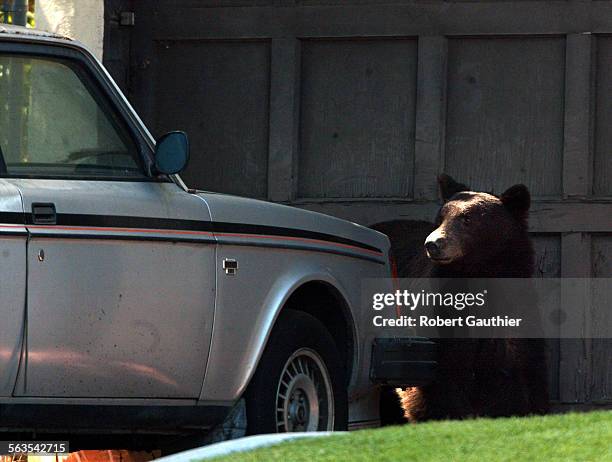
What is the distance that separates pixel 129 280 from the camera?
607cm

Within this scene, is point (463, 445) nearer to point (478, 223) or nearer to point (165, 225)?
point (165, 225)

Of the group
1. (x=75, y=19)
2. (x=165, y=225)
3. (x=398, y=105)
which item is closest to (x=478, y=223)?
(x=398, y=105)

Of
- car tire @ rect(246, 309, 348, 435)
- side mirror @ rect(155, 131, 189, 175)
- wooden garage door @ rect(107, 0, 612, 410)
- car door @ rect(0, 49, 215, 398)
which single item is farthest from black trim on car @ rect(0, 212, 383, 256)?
wooden garage door @ rect(107, 0, 612, 410)

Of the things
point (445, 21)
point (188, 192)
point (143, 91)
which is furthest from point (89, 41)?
point (188, 192)

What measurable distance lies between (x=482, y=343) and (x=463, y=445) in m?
4.33

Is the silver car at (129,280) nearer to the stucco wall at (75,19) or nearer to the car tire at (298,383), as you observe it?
the car tire at (298,383)

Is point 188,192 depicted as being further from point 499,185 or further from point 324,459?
point 499,185

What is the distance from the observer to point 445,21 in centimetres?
1030

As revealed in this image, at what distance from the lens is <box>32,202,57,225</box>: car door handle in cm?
576

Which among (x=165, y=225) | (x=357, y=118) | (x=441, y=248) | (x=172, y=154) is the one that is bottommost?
(x=441, y=248)

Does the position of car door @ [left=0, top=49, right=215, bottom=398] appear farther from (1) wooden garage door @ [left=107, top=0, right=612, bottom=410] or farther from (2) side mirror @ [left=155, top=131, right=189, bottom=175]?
(1) wooden garage door @ [left=107, top=0, right=612, bottom=410]

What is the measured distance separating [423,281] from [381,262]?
2.26 metres

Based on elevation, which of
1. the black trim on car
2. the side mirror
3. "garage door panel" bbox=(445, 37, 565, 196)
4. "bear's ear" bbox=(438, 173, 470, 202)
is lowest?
the black trim on car

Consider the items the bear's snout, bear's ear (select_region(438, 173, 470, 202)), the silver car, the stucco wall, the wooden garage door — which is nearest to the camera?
the silver car
